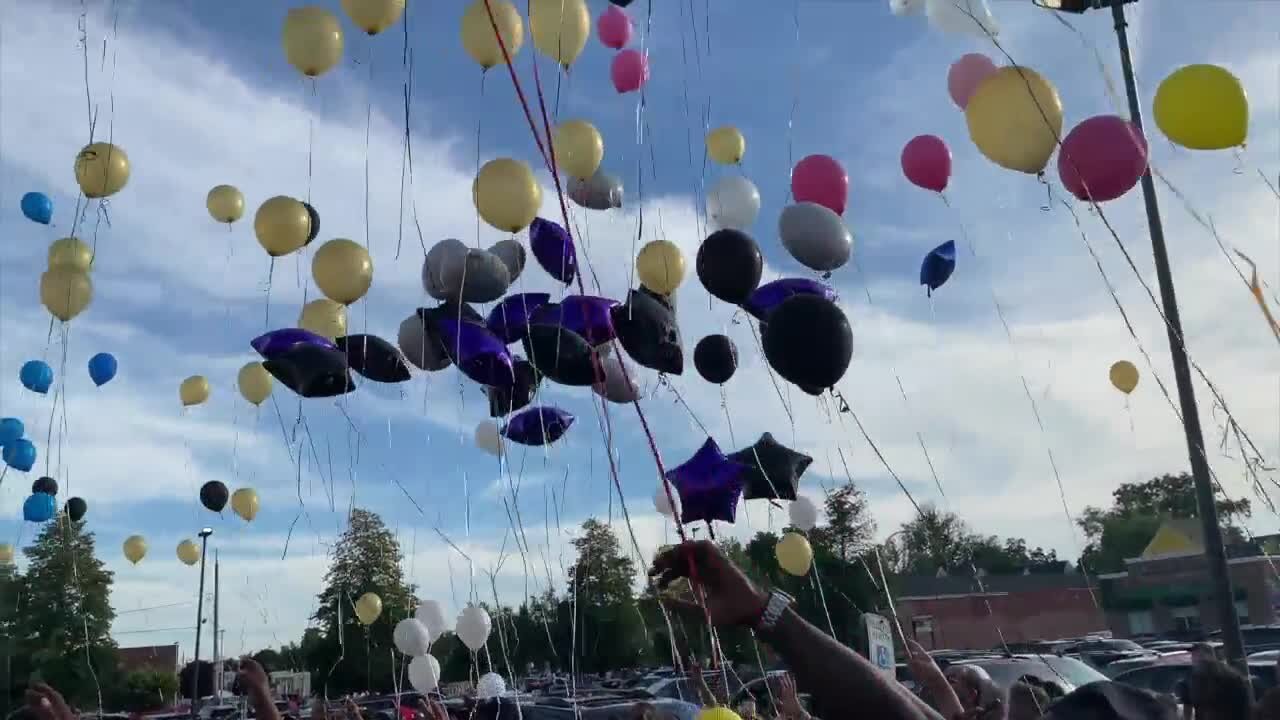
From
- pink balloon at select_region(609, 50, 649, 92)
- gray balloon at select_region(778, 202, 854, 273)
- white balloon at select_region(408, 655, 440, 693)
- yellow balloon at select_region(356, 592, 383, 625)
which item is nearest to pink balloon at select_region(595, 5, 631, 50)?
pink balloon at select_region(609, 50, 649, 92)

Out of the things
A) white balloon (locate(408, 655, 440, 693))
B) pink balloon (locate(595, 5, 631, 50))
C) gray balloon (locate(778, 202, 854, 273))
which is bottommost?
white balloon (locate(408, 655, 440, 693))

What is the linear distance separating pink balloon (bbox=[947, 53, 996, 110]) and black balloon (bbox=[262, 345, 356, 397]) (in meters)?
4.40

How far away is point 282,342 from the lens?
694cm

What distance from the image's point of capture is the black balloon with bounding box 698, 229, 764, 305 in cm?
670

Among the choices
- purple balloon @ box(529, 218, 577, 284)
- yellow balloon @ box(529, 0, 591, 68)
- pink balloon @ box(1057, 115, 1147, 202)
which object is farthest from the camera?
purple balloon @ box(529, 218, 577, 284)

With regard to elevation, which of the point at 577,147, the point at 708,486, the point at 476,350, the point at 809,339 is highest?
the point at 577,147

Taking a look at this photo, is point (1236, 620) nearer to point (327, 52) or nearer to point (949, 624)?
point (327, 52)

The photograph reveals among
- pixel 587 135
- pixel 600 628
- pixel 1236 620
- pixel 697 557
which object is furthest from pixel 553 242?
pixel 600 628

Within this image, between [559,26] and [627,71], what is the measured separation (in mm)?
1324

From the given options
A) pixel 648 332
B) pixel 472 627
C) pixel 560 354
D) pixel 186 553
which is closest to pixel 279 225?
pixel 560 354

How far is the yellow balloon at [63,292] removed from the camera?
815cm

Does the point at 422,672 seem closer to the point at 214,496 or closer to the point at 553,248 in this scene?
the point at 214,496

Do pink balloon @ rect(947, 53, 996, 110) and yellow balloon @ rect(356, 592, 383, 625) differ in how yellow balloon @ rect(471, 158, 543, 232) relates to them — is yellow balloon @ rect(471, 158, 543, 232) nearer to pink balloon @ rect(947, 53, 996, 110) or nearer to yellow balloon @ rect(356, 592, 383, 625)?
pink balloon @ rect(947, 53, 996, 110)

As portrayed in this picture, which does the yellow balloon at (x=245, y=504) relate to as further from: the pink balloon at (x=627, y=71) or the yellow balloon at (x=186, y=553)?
the pink balloon at (x=627, y=71)
